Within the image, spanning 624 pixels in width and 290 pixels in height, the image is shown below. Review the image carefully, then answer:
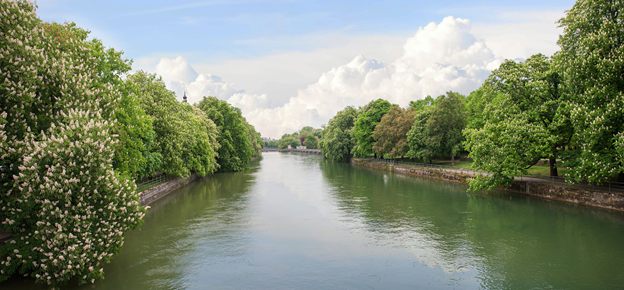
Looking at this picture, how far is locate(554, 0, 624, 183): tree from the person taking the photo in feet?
65.4

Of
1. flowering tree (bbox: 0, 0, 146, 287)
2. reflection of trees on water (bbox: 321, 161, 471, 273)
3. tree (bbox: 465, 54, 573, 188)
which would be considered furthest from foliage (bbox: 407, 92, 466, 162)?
flowering tree (bbox: 0, 0, 146, 287)

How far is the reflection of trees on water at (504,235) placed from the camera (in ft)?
42.9

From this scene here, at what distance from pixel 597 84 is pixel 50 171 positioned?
26048 mm

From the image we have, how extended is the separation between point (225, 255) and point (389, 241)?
24.8 ft

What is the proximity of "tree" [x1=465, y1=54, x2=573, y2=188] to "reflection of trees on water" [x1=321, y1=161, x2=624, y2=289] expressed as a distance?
112 inches

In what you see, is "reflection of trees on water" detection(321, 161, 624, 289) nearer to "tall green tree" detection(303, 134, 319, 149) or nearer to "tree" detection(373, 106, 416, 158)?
"tree" detection(373, 106, 416, 158)

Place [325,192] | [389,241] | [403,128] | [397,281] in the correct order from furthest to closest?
[403,128], [325,192], [389,241], [397,281]

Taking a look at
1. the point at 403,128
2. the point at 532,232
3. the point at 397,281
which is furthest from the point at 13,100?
the point at 403,128

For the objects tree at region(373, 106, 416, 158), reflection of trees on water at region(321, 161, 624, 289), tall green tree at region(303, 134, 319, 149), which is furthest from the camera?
tall green tree at region(303, 134, 319, 149)

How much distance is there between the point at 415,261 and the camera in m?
14.4

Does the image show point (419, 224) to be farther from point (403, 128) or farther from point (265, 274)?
point (403, 128)

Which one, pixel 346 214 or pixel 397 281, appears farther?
pixel 346 214

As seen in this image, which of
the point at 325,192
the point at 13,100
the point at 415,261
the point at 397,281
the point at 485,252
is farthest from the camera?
the point at 325,192

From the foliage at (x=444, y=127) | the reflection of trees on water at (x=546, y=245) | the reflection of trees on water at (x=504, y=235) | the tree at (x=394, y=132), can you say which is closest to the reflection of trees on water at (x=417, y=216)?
the reflection of trees on water at (x=504, y=235)
